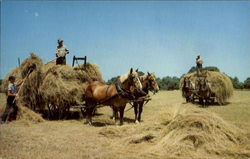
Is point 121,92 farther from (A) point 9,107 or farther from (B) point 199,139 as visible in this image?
(A) point 9,107

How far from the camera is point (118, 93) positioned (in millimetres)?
8508

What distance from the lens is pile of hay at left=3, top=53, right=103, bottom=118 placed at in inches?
392

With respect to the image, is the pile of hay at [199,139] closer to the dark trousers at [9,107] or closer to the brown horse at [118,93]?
the brown horse at [118,93]

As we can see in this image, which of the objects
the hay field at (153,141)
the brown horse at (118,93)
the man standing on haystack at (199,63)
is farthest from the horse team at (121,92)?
the man standing on haystack at (199,63)

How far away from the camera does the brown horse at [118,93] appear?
8445 millimetres

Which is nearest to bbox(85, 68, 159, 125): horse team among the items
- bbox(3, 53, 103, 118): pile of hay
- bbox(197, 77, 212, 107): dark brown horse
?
bbox(3, 53, 103, 118): pile of hay

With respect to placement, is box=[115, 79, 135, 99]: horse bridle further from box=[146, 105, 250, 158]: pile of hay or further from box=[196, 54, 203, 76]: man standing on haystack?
box=[196, 54, 203, 76]: man standing on haystack

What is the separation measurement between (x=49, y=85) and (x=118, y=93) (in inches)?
126

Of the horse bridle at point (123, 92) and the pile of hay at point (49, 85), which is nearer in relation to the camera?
the horse bridle at point (123, 92)

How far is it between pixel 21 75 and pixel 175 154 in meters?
7.93

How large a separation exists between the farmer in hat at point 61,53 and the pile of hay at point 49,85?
42 centimetres

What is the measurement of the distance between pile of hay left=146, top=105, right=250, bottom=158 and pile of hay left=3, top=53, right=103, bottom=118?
484cm

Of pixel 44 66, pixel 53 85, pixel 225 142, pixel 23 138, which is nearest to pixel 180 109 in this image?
pixel 225 142

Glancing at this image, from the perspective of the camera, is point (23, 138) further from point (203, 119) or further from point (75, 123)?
point (203, 119)
